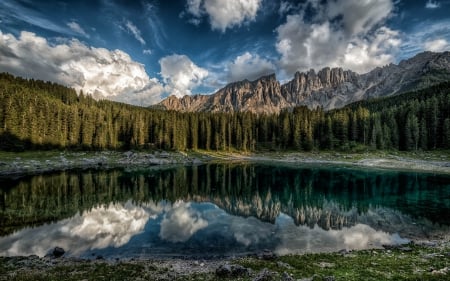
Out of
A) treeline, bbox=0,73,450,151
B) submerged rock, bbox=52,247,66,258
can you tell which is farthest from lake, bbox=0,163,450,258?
treeline, bbox=0,73,450,151

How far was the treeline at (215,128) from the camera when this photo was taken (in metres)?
96.8

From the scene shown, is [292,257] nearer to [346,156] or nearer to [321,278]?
[321,278]

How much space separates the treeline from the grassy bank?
95499 mm

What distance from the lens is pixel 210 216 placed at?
3288cm

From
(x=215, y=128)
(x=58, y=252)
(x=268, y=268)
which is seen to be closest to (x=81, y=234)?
(x=58, y=252)

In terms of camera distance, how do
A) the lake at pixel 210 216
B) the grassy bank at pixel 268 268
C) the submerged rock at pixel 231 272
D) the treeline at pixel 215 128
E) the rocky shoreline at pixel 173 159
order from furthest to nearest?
the treeline at pixel 215 128 → the rocky shoreline at pixel 173 159 → the lake at pixel 210 216 → the submerged rock at pixel 231 272 → the grassy bank at pixel 268 268

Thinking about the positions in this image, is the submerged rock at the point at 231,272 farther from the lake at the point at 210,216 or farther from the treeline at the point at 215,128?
the treeline at the point at 215,128

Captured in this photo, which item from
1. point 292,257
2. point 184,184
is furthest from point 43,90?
point 292,257

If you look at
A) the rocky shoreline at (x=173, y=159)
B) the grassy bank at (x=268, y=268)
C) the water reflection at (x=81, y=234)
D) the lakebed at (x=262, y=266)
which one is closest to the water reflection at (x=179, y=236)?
the water reflection at (x=81, y=234)

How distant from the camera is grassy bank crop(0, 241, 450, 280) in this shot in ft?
43.1

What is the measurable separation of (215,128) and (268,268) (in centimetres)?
12398

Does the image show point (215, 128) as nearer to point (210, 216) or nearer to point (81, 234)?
point (210, 216)

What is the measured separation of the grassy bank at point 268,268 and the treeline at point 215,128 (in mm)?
95499

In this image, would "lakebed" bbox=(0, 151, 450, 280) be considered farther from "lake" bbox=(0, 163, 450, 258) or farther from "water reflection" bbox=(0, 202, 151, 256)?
A: "water reflection" bbox=(0, 202, 151, 256)
